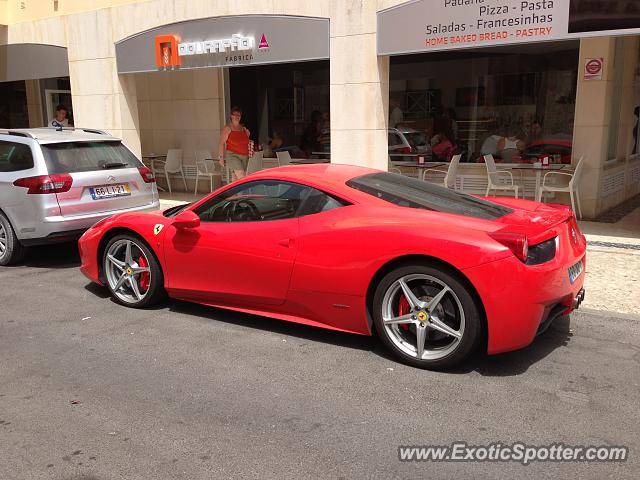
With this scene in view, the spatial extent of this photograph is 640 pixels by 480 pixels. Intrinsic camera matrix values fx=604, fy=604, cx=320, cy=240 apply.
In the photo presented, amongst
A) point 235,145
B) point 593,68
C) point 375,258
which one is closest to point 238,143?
point 235,145

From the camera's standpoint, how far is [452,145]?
11617mm

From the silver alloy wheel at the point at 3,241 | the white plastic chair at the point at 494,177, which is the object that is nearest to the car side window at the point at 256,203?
the silver alloy wheel at the point at 3,241

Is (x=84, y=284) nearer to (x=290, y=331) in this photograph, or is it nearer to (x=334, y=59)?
(x=290, y=331)

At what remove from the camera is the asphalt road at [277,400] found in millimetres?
3102

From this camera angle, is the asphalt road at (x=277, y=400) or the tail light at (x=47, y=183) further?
the tail light at (x=47, y=183)

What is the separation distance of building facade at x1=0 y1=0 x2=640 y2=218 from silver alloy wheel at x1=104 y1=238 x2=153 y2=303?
5.10 meters

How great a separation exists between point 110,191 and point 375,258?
4.55 meters

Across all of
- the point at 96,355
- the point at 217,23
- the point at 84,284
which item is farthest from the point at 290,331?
the point at 217,23

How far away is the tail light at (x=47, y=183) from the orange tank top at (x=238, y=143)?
4239 millimetres

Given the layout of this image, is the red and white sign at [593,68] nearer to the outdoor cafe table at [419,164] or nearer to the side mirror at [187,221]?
the outdoor cafe table at [419,164]

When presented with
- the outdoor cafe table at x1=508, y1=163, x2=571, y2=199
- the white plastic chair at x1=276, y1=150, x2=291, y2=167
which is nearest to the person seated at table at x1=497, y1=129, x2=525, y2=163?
the outdoor cafe table at x1=508, y1=163, x2=571, y2=199

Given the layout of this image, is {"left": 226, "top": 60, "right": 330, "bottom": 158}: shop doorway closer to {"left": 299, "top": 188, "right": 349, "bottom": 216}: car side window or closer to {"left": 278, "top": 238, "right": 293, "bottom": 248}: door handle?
{"left": 299, "top": 188, "right": 349, "bottom": 216}: car side window

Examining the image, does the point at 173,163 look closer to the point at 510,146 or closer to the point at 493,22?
the point at 510,146

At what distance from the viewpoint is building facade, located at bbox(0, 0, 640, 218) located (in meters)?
8.73
